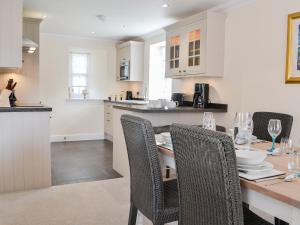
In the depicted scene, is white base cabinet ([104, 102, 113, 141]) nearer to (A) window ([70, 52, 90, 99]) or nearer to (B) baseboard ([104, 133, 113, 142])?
(B) baseboard ([104, 133, 113, 142])

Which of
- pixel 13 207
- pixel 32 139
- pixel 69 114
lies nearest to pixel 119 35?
pixel 69 114

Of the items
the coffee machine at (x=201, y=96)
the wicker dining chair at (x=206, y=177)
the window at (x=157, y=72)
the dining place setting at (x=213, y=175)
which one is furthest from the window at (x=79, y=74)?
the wicker dining chair at (x=206, y=177)

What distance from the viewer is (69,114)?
6773mm

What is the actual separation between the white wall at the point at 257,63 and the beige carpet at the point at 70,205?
1.91 meters

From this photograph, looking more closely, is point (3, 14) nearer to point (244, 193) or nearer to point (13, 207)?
point (13, 207)

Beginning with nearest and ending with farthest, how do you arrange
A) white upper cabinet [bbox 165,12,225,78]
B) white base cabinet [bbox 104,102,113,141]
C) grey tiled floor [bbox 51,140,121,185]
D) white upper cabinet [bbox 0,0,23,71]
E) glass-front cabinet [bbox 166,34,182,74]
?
white upper cabinet [bbox 0,0,23,71] < grey tiled floor [bbox 51,140,121,185] < white upper cabinet [bbox 165,12,225,78] < glass-front cabinet [bbox 166,34,182,74] < white base cabinet [bbox 104,102,113,141]

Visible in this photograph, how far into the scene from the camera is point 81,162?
4719 mm

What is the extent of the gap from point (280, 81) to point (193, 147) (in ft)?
8.27

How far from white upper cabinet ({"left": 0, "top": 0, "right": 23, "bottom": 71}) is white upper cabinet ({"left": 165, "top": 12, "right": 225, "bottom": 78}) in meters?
2.34

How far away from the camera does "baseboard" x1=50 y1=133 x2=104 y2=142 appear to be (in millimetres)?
6656

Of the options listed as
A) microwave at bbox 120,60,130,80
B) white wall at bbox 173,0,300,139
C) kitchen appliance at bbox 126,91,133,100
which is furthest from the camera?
kitchen appliance at bbox 126,91,133,100

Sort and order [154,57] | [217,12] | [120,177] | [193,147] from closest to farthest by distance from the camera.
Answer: [193,147] → [120,177] → [217,12] → [154,57]

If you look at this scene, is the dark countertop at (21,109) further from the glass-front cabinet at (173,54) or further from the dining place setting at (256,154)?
the glass-front cabinet at (173,54)

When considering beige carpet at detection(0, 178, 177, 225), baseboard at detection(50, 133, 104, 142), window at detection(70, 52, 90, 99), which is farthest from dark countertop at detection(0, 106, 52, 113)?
window at detection(70, 52, 90, 99)
